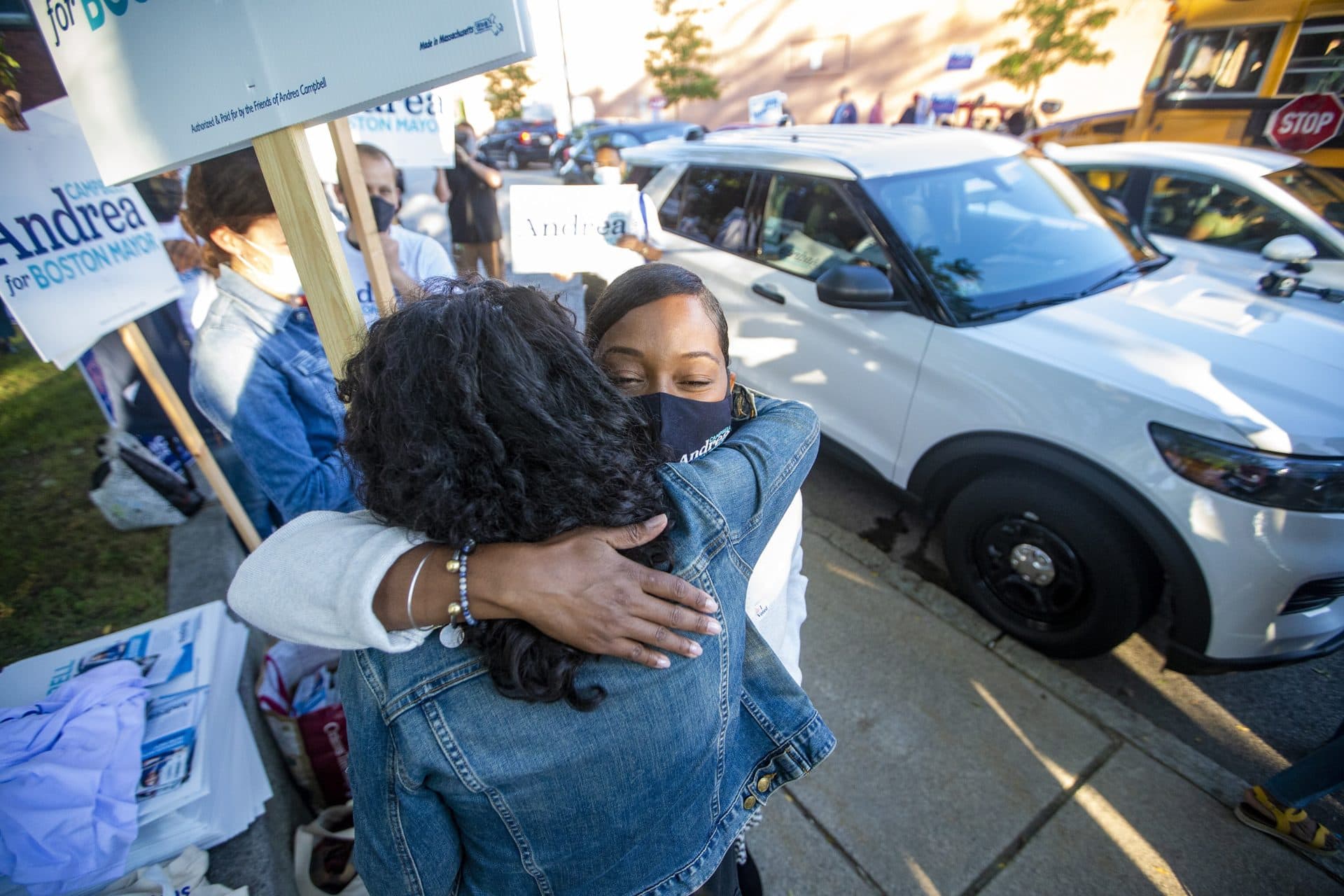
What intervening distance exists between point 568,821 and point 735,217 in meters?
3.63

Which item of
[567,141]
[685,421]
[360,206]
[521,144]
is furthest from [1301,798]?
[521,144]

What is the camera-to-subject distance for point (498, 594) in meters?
0.80

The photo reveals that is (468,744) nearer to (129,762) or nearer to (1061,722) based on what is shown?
(129,762)

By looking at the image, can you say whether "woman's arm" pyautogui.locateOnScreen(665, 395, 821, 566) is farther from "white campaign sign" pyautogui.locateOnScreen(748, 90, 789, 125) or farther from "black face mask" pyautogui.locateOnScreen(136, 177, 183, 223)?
"white campaign sign" pyautogui.locateOnScreen(748, 90, 789, 125)

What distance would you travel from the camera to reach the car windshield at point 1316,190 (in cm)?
389

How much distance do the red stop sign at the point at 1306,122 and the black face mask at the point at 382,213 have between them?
7178 mm

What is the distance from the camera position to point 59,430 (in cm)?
433

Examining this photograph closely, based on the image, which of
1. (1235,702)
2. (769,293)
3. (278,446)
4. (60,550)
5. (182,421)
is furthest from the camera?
(769,293)

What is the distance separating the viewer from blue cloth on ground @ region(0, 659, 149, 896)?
1232 millimetres

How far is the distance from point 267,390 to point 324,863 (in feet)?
4.44

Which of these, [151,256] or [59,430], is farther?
[59,430]

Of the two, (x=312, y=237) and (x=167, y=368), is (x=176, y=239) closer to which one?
(x=167, y=368)

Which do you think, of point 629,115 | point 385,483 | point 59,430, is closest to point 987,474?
point 385,483

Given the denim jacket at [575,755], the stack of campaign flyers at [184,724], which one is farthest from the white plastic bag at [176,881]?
the denim jacket at [575,755]
